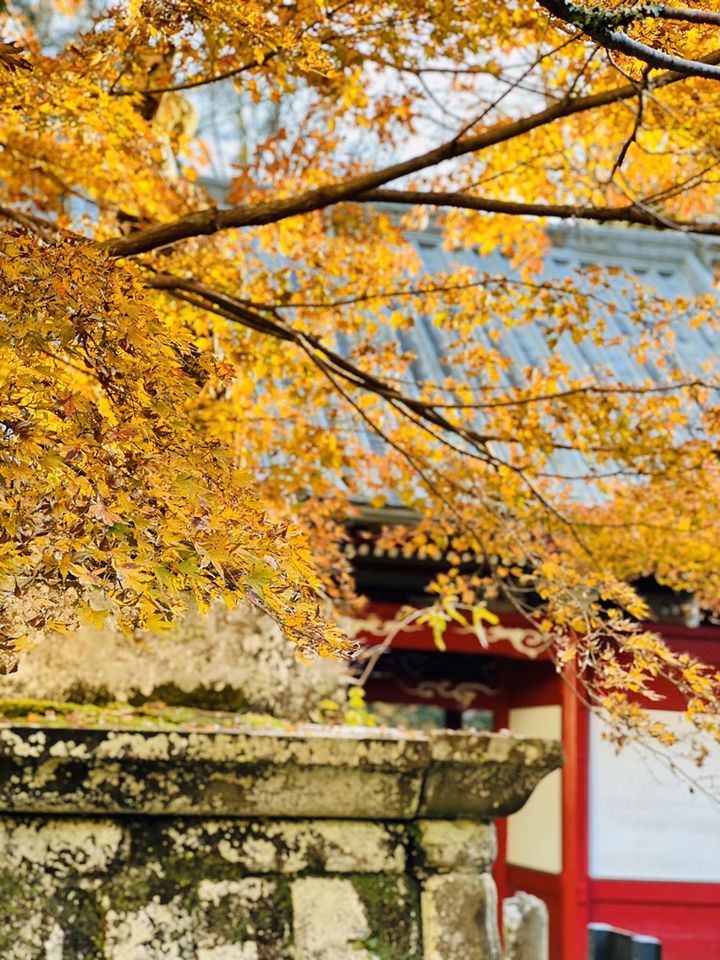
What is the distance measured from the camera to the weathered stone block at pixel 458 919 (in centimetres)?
265

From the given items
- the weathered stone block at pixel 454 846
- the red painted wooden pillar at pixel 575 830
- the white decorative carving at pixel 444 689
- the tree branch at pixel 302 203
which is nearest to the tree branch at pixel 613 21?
the tree branch at pixel 302 203

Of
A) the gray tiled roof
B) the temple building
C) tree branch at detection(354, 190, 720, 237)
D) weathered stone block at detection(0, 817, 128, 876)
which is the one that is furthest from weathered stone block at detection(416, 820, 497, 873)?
the gray tiled roof

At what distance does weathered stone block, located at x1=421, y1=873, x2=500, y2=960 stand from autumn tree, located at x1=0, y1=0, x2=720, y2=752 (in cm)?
60

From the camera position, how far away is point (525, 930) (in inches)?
122

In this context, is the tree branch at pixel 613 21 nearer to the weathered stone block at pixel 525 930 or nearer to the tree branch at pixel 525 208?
the tree branch at pixel 525 208

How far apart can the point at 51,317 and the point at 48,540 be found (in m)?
0.36

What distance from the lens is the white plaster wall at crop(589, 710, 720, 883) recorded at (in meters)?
7.37

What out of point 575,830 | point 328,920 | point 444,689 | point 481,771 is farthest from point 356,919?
point 444,689

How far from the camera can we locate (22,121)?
11.6 ft

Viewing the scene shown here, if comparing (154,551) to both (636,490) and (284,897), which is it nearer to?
(284,897)

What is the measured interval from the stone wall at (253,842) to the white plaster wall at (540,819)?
489 cm

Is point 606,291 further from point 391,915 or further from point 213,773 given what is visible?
point 213,773

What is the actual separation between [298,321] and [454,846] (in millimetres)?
2734

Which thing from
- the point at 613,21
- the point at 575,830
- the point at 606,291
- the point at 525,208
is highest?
the point at 606,291
